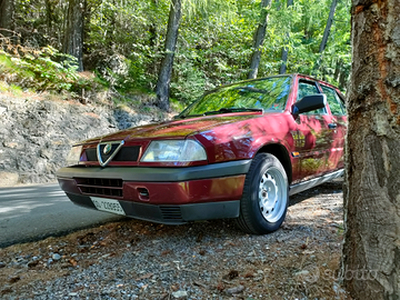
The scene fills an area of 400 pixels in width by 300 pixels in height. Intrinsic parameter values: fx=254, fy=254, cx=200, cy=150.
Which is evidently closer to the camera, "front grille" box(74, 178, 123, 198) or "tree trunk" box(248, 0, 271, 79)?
"front grille" box(74, 178, 123, 198)

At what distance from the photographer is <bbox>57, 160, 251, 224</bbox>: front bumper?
5.90 feet

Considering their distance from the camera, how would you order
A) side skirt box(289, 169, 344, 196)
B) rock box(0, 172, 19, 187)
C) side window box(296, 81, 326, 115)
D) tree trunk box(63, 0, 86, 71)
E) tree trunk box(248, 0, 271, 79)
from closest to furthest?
side skirt box(289, 169, 344, 196)
side window box(296, 81, 326, 115)
rock box(0, 172, 19, 187)
tree trunk box(63, 0, 86, 71)
tree trunk box(248, 0, 271, 79)

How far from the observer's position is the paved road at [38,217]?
2.42 meters

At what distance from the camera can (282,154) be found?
8.45 feet

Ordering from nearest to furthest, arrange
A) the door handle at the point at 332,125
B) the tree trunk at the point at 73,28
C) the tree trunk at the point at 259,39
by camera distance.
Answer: the door handle at the point at 332,125, the tree trunk at the point at 73,28, the tree trunk at the point at 259,39

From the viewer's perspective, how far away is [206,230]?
7.85ft

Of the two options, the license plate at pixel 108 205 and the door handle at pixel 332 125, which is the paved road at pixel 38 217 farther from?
the door handle at pixel 332 125

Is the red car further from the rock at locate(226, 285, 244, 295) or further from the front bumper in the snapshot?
the rock at locate(226, 285, 244, 295)

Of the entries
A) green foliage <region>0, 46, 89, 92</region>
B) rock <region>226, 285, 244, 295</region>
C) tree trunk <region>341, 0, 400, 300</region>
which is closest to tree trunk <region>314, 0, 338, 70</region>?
green foliage <region>0, 46, 89, 92</region>

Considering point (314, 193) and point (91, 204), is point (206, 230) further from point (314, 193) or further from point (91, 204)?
point (314, 193)

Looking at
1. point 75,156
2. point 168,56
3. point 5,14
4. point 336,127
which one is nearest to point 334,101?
point 336,127

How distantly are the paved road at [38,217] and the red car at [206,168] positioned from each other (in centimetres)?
43

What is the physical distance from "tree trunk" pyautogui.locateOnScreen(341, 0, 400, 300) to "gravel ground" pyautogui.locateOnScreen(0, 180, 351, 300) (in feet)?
0.73

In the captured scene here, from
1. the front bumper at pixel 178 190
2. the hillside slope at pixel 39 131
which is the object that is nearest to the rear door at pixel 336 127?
A: the front bumper at pixel 178 190
